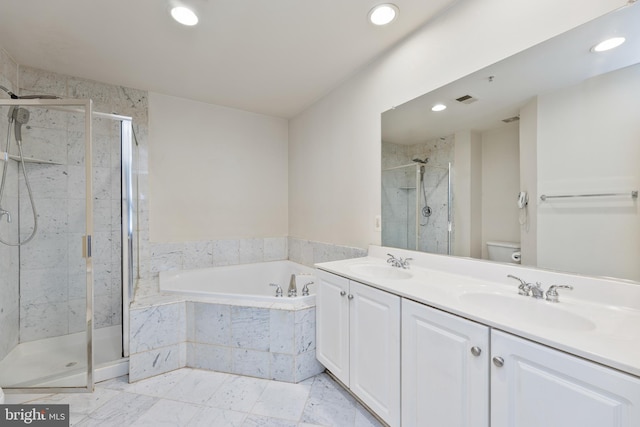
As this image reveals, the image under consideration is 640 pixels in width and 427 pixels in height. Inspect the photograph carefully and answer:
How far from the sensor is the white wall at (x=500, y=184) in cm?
131

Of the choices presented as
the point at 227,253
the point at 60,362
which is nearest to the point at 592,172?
the point at 227,253

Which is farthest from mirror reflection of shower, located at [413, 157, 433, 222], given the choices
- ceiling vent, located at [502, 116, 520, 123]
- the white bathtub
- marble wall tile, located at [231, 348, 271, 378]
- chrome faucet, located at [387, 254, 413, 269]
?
marble wall tile, located at [231, 348, 271, 378]

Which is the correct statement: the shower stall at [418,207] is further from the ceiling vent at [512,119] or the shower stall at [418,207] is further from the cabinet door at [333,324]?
the cabinet door at [333,324]

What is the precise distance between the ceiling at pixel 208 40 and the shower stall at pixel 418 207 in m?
0.93

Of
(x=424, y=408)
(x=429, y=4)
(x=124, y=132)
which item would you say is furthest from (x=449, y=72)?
(x=124, y=132)

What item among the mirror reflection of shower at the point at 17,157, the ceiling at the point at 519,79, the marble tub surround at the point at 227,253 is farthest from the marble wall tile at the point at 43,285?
the ceiling at the point at 519,79

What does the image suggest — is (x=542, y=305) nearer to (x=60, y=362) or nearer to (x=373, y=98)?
(x=373, y=98)

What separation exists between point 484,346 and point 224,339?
1738mm

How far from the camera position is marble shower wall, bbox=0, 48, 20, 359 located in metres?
1.91

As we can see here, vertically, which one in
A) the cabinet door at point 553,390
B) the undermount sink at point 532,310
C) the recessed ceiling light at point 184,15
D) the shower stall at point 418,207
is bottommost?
the cabinet door at point 553,390

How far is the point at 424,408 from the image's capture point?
1.11m

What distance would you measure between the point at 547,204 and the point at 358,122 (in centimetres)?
147

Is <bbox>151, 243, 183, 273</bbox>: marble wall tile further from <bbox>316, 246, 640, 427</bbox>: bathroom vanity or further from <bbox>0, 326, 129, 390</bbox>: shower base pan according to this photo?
<bbox>316, 246, 640, 427</bbox>: bathroom vanity

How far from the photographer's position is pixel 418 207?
186cm
